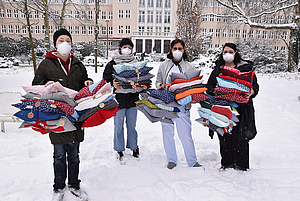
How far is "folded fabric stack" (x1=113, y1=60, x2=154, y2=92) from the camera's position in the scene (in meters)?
3.26

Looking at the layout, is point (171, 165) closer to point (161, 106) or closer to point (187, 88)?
point (161, 106)

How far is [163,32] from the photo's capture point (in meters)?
43.6

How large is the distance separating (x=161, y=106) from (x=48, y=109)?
1.56 m

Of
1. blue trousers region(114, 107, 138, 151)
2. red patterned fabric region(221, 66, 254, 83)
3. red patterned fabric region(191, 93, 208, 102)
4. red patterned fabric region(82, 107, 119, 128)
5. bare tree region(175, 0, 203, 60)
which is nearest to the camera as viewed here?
red patterned fabric region(82, 107, 119, 128)

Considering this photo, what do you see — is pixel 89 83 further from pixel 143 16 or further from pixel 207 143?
pixel 143 16

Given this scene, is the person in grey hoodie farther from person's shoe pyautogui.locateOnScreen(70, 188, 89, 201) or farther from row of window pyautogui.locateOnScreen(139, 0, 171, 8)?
row of window pyautogui.locateOnScreen(139, 0, 171, 8)

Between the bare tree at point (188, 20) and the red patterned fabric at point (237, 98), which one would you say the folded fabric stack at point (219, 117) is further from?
the bare tree at point (188, 20)

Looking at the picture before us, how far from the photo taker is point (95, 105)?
2.42 meters

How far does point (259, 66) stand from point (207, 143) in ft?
56.1

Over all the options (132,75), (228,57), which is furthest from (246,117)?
(132,75)

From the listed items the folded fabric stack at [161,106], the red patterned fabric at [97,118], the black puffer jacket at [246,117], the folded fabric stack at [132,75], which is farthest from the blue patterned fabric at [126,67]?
the black puffer jacket at [246,117]

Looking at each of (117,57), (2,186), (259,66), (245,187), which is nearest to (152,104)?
(117,57)

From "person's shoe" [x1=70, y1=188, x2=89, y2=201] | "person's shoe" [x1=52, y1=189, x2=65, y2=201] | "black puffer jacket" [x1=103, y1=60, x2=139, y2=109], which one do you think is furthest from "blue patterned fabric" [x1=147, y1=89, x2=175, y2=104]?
"person's shoe" [x1=52, y1=189, x2=65, y2=201]

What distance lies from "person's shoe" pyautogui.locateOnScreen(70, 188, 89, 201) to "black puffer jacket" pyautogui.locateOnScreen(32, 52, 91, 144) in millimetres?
722
